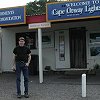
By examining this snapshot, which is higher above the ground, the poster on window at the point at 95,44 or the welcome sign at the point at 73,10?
the welcome sign at the point at 73,10

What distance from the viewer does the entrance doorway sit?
20.4 metres

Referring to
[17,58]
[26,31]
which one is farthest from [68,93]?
[26,31]

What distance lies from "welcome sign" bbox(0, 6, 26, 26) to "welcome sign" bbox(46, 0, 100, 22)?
1.40m

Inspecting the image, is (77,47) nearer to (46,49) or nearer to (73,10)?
(46,49)

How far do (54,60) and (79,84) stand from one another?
229 inches

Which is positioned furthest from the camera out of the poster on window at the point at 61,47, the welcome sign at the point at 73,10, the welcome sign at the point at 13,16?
the poster on window at the point at 61,47

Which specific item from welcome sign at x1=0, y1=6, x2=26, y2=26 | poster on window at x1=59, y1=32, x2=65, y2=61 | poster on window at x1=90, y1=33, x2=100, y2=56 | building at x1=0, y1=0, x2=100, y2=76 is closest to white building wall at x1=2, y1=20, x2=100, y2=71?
building at x1=0, y1=0, x2=100, y2=76

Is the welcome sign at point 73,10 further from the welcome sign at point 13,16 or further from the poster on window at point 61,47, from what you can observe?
the poster on window at point 61,47

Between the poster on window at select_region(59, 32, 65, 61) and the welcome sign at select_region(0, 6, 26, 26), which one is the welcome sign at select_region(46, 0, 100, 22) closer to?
the welcome sign at select_region(0, 6, 26, 26)

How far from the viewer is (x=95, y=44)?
20203 mm

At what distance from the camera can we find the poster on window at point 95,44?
2011 centimetres

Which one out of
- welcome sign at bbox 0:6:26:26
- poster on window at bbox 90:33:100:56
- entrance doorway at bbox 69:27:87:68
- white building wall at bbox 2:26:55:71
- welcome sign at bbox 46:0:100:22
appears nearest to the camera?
welcome sign at bbox 46:0:100:22

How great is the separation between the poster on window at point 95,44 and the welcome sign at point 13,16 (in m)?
5.01

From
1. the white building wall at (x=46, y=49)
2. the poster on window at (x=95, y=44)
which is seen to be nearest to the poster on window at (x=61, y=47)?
the white building wall at (x=46, y=49)
